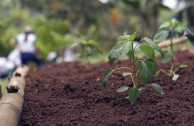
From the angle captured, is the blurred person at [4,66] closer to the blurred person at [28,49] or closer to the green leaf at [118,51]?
the blurred person at [28,49]

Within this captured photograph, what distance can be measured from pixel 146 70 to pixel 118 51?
0.77ft

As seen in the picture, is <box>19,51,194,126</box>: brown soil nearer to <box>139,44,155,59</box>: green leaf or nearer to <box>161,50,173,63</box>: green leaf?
<box>161,50,173,63</box>: green leaf

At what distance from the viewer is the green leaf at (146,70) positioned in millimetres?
2701

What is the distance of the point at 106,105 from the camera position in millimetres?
2900

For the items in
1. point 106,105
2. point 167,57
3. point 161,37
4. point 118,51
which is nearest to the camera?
point 118,51

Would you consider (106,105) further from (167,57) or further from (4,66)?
(4,66)

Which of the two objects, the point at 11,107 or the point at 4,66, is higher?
the point at 11,107

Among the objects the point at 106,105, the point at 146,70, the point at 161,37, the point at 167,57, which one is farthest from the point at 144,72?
the point at 167,57

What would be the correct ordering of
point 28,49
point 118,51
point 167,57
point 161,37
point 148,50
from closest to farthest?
point 118,51 → point 148,50 → point 161,37 → point 167,57 → point 28,49

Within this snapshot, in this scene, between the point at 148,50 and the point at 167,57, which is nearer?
the point at 148,50

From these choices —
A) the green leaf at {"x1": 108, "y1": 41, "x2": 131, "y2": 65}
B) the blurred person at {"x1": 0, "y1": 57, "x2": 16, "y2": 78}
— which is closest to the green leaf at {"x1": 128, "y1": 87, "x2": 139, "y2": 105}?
the green leaf at {"x1": 108, "y1": 41, "x2": 131, "y2": 65}

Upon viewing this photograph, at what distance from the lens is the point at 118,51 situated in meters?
2.66

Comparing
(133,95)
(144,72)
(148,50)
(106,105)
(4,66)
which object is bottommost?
(4,66)

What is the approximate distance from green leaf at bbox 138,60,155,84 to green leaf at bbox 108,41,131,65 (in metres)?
0.16
